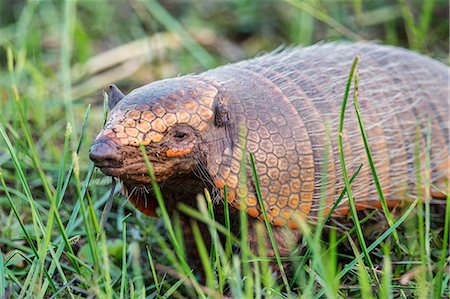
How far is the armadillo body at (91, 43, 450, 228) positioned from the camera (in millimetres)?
3457

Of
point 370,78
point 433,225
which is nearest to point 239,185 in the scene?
point 370,78

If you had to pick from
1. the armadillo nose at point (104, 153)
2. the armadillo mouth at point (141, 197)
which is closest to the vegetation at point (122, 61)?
the armadillo mouth at point (141, 197)

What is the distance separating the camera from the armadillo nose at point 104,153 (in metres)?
3.20

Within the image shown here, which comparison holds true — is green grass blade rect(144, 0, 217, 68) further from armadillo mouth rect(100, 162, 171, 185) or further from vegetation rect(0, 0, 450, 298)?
armadillo mouth rect(100, 162, 171, 185)

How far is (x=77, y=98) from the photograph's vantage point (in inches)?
264

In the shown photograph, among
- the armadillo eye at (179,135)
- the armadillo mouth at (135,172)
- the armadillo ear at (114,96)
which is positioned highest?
the armadillo ear at (114,96)

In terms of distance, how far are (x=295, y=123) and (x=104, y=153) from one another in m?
1.12

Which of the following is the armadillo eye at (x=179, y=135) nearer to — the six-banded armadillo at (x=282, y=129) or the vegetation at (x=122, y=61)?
the six-banded armadillo at (x=282, y=129)

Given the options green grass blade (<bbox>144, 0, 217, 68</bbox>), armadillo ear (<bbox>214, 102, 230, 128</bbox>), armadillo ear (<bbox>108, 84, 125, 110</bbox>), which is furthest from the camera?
green grass blade (<bbox>144, 0, 217, 68</bbox>)

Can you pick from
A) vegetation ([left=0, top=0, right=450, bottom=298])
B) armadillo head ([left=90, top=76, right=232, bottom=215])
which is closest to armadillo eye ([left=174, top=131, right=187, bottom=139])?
armadillo head ([left=90, top=76, right=232, bottom=215])

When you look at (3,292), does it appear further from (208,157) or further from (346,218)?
(346,218)

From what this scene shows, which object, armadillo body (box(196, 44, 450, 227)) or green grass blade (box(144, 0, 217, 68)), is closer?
armadillo body (box(196, 44, 450, 227))

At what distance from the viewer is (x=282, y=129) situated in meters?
3.83

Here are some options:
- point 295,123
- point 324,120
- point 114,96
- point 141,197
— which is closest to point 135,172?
point 114,96
